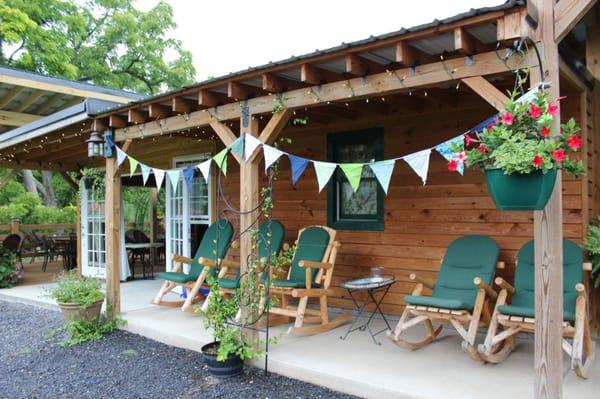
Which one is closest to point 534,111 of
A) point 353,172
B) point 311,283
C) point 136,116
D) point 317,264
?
point 353,172

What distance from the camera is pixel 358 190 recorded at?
5.13m

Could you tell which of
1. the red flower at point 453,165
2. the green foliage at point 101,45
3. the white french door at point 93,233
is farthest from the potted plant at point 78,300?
the green foliage at point 101,45

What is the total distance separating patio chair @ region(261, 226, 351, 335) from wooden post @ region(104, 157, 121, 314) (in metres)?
1.82

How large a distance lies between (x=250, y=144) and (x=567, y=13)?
2.26 metres

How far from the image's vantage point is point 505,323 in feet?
10.5

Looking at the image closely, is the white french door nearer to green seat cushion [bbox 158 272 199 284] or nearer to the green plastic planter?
green seat cushion [bbox 158 272 199 284]

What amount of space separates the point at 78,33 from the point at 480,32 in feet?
60.0

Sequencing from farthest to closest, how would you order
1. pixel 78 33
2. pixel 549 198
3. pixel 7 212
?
pixel 78 33, pixel 7 212, pixel 549 198

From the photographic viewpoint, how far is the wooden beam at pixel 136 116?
477 cm

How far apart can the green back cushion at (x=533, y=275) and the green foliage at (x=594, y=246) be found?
0.37ft

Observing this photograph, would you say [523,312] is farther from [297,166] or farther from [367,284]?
[297,166]

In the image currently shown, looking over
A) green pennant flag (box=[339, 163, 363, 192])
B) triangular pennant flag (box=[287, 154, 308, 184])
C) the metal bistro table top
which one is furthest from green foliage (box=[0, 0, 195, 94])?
green pennant flag (box=[339, 163, 363, 192])

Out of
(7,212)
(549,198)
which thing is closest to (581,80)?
(549,198)

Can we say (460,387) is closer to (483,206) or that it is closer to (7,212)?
(483,206)
